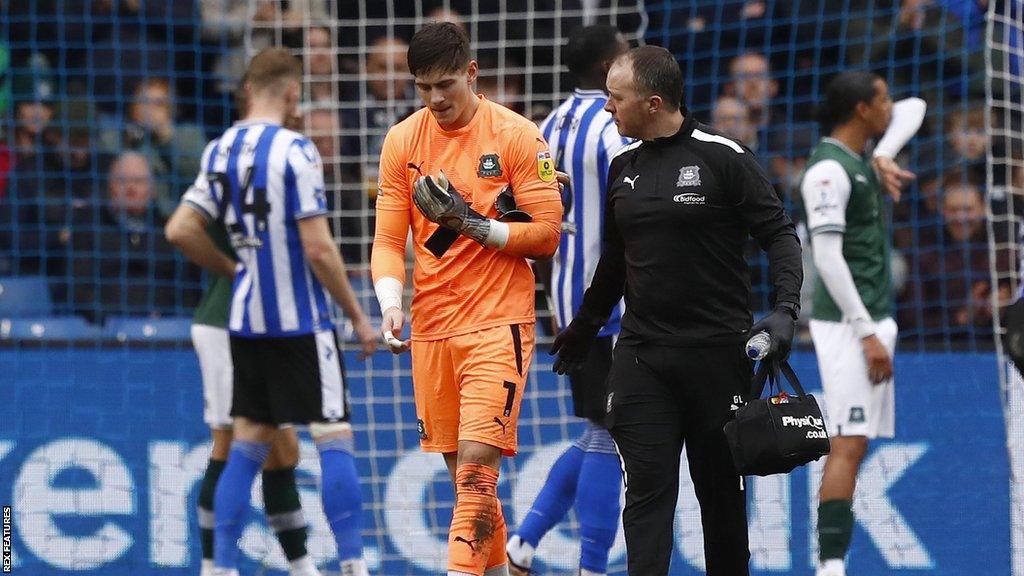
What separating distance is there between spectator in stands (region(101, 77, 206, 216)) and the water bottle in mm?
5424

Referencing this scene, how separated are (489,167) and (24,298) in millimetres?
4597

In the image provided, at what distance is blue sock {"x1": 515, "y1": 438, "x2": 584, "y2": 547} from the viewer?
6699 millimetres

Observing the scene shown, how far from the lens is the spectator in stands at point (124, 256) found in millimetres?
9102

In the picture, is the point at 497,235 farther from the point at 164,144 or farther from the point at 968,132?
the point at 968,132

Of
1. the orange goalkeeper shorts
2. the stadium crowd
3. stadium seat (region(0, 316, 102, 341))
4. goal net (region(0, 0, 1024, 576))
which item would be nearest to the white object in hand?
the orange goalkeeper shorts

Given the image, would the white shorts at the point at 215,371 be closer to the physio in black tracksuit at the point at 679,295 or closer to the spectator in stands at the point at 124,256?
the spectator in stands at the point at 124,256

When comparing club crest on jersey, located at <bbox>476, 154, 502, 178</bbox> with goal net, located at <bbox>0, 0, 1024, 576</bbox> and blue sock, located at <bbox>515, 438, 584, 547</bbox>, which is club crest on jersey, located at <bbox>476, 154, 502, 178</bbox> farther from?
goal net, located at <bbox>0, 0, 1024, 576</bbox>

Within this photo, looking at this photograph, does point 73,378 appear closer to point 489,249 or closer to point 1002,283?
point 489,249

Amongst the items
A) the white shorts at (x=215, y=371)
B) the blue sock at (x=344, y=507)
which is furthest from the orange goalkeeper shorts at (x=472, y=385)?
the white shorts at (x=215, y=371)

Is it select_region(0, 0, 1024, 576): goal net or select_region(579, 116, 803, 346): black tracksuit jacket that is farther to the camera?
select_region(0, 0, 1024, 576): goal net

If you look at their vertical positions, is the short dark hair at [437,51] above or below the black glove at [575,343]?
above

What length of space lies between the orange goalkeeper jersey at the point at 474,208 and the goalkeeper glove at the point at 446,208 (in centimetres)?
18

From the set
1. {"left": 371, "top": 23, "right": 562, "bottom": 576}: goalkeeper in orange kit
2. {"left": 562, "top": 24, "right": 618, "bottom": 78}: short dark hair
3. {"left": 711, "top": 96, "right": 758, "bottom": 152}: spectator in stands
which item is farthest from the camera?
{"left": 711, "top": 96, "right": 758, "bottom": 152}: spectator in stands

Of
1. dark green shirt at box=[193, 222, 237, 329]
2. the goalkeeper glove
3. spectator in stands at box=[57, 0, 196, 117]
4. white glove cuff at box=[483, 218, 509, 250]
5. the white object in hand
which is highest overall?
spectator in stands at box=[57, 0, 196, 117]
